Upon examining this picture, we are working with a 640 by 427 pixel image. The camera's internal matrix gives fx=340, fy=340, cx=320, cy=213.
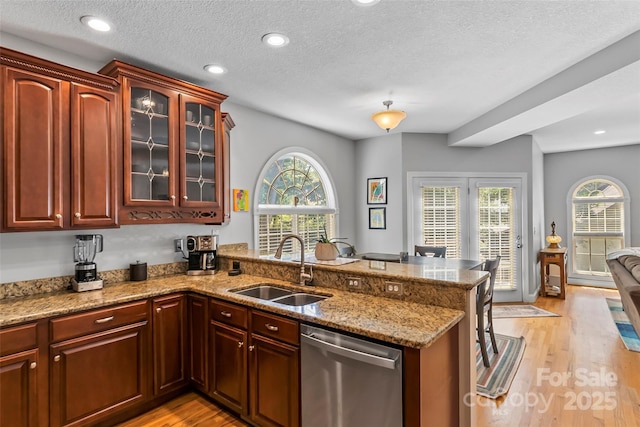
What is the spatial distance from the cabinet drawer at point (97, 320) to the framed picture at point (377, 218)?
12.7 ft

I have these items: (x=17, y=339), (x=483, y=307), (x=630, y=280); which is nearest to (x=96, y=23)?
(x=17, y=339)

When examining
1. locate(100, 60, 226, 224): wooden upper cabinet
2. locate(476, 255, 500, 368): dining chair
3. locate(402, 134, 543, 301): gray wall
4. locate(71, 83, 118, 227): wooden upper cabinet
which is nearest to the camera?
locate(71, 83, 118, 227): wooden upper cabinet

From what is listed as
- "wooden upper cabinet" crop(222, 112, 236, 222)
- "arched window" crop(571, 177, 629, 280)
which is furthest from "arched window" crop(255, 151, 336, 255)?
"arched window" crop(571, 177, 629, 280)

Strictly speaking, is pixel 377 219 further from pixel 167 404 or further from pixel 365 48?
pixel 167 404

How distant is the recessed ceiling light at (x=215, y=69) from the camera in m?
2.87

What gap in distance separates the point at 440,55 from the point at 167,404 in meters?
3.47

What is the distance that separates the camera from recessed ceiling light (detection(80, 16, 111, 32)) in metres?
2.16

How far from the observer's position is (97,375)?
2.25 m

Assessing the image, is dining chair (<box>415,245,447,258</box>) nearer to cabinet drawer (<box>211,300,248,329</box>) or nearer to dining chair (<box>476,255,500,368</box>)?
dining chair (<box>476,255,500,368</box>)

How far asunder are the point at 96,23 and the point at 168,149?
0.95 metres

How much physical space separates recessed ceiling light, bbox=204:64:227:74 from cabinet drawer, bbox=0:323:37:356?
7.26 feet

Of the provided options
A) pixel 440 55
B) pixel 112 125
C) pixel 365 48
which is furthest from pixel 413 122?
pixel 112 125

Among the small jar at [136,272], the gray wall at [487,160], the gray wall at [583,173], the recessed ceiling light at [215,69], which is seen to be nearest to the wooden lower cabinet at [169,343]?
the small jar at [136,272]

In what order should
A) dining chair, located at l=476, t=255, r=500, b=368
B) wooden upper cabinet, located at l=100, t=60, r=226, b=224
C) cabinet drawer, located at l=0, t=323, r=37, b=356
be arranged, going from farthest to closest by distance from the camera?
dining chair, located at l=476, t=255, r=500, b=368 < wooden upper cabinet, located at l=100, t=60, r=226, b=224 < cabinet drawer, located at l=0, t=323, r=37, b=356
